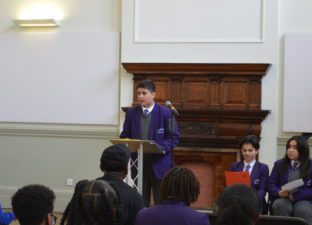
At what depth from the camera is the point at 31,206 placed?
189 centimetres

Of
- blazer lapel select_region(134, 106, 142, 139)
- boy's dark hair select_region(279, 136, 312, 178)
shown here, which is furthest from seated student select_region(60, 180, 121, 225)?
boy's dark hair select_region(279, 136, 312, 178)

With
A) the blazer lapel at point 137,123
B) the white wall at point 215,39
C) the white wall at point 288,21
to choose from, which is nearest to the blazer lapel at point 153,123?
the blazer lapel at point 137,123

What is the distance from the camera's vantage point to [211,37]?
17.6ft

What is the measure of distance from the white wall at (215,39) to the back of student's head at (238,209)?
11.8ft

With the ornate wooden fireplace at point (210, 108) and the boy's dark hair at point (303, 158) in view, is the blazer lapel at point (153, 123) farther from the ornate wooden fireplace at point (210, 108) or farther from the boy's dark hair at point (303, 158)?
the ornate wooden fireplace at point (210, 108)

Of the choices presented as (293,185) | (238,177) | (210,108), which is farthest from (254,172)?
(210,108)

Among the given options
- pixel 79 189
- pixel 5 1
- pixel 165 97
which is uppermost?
pixel 5 1

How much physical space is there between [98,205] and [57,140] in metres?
4.19

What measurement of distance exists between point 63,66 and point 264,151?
266cm

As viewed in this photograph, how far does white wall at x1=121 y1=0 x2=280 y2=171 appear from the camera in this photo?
5.24 meters

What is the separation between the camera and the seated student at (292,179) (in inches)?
147

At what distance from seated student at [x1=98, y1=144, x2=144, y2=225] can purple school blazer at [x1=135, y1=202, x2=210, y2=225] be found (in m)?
0.20

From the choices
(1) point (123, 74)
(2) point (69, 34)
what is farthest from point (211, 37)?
(2) point (69, 34)

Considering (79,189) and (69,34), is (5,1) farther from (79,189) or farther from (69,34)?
(79,189)
